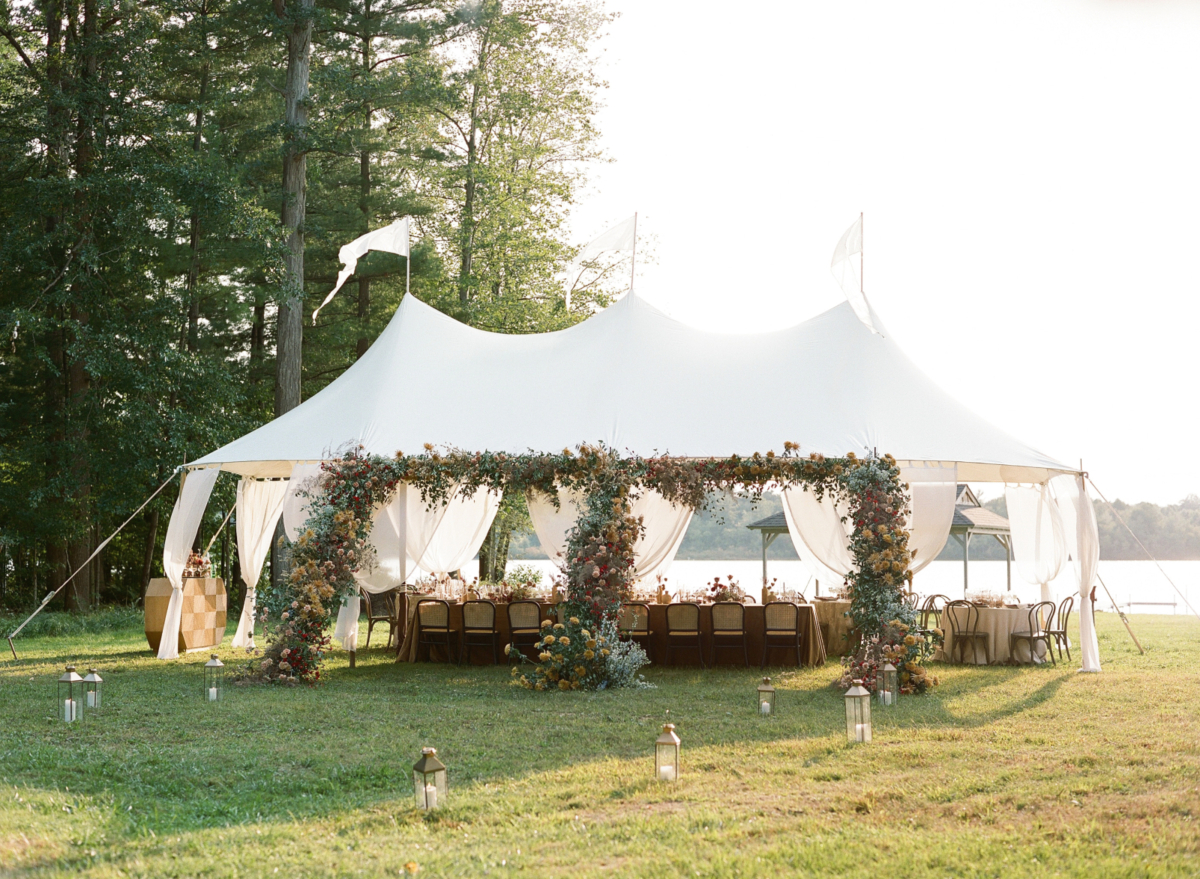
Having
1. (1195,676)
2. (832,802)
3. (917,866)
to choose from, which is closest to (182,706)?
(832,802)

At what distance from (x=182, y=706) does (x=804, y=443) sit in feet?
19.2

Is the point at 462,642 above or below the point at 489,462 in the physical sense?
below

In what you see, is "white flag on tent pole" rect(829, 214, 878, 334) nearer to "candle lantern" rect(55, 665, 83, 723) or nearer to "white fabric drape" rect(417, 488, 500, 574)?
"white fabric drape" rect(417, 488, 500, 574)

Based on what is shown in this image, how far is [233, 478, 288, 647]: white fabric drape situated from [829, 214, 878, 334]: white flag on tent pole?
7.29m

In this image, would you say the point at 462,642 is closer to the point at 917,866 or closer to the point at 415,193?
the point at 917,866

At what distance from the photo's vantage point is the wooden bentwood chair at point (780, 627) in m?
11.0

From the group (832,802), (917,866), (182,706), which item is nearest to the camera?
(917,866)

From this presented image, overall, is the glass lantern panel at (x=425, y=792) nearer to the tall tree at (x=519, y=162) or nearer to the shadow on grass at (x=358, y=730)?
the shadow on grass at (x=358, y=730)

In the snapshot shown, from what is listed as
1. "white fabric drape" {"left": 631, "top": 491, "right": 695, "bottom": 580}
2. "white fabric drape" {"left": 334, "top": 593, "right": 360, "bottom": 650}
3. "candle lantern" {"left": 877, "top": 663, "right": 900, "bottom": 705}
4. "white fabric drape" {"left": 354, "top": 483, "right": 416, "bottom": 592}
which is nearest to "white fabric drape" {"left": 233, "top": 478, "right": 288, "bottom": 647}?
"white fabric drape" {"left": 334, "top": 593, "right": 360, "bottom": 650}

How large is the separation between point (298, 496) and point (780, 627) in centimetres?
522

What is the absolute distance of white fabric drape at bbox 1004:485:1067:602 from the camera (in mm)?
12336

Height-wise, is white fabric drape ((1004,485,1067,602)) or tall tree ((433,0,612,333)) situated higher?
tall tree ((433,0,612,333))

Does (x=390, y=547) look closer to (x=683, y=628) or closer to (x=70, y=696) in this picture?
(x=683, y=628)

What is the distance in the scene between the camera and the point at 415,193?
70.0ft
